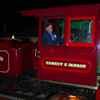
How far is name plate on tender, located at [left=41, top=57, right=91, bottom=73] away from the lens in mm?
3203

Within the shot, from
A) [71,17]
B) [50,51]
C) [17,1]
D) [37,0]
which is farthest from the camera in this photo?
[17,1]

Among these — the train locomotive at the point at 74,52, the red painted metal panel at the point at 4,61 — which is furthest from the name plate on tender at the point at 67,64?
the red painted metal panel at the point at 4,61

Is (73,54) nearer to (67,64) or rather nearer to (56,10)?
(67,64)

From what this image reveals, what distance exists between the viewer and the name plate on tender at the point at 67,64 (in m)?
3.20

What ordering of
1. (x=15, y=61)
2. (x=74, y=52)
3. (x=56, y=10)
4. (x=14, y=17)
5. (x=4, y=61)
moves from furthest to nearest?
(x=14, y=17) → (x=4, y=61) → (x=15, y=61) → (x=56, y=10) → (x=74, y=52)

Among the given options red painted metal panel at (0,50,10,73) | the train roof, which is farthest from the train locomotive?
red painted metal panel at (0,50,10,73)

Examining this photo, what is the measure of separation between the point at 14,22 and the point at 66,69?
31966mm

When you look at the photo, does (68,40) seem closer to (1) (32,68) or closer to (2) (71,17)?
(2) (71,17)

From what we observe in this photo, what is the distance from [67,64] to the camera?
3.36 metres

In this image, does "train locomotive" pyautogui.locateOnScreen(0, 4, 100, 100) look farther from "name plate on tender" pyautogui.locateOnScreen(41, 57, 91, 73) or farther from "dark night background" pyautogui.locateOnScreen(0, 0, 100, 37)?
"dark night background" pyautogui.locateOnScreen(0, 0, 100, 37)

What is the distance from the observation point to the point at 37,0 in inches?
891

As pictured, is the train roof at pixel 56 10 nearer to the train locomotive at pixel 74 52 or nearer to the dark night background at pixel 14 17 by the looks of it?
the train locomotive at pixel 74 52

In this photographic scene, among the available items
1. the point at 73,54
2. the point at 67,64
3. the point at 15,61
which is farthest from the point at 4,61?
the point at 73,54

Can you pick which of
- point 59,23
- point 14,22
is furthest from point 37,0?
point 59,23
